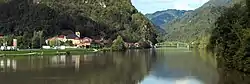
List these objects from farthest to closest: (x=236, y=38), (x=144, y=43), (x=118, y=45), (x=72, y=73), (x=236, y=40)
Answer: (x=144, y=43)
(x=118, y=45)
(x=236, y=38)
(x=236, y=40)
(x=72, y=73)

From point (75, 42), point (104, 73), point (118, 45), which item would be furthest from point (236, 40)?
point (75, 42)

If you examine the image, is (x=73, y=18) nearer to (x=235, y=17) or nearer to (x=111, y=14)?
(x=111, y=14)

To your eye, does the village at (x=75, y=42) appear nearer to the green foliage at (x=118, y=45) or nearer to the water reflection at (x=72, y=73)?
the green foliage at (x=118, y=45)

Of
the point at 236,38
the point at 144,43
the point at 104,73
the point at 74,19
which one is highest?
the point at 74,19

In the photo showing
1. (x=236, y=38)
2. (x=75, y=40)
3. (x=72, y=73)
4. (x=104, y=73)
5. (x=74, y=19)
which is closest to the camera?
(x=72, y=73)

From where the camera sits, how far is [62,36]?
142m

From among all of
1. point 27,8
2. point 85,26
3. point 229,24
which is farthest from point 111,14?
point 229,24

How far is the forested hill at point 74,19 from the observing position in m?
147

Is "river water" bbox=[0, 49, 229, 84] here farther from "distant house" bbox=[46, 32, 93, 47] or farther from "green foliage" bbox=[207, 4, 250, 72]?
"distant house" bbox=[46, 32, 93, 47]

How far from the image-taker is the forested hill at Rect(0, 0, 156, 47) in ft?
483

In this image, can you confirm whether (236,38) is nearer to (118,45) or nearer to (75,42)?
(118,45)

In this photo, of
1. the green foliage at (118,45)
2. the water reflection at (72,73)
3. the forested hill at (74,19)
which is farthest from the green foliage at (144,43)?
the water reflection at (72,73)

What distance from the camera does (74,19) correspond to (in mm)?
163625

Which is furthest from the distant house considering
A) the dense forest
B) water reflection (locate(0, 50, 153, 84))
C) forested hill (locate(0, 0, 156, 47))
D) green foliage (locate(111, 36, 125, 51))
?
the dense forest
